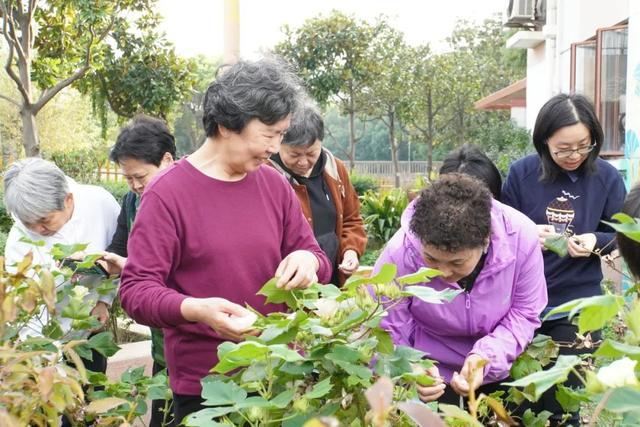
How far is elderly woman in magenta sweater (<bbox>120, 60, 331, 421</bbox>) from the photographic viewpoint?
2.12m

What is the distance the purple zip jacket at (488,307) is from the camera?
2.27 meters

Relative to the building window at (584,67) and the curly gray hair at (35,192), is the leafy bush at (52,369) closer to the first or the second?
the curly gray hair at (35,192)

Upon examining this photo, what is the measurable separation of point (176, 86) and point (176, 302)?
10357 mm

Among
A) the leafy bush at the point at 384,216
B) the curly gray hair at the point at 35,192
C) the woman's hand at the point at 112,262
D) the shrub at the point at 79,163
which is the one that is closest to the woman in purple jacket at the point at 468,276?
the woman's hand at the point at 112,262

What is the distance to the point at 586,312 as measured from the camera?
39.0 inches

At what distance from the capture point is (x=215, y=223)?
86.0 inches

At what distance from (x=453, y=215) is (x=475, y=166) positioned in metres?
1.10

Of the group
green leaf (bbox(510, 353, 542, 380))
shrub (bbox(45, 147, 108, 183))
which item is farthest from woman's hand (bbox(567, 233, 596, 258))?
shrub (bbox(45, 147, 108, 183))

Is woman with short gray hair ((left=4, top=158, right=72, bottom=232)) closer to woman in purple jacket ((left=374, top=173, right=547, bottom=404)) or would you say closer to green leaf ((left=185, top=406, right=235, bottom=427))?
woman in purple jacket ((left=374, top=173, right=547, bottom=404))

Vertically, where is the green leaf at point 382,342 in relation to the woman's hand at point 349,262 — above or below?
above

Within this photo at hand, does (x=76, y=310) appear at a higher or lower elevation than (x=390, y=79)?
lower

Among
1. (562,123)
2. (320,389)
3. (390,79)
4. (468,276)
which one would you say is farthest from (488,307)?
(390,79)

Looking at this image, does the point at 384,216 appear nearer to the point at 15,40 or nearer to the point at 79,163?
the point at 15,40

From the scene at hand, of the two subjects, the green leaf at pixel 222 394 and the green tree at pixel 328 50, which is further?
the green tree at pixel 328 50
